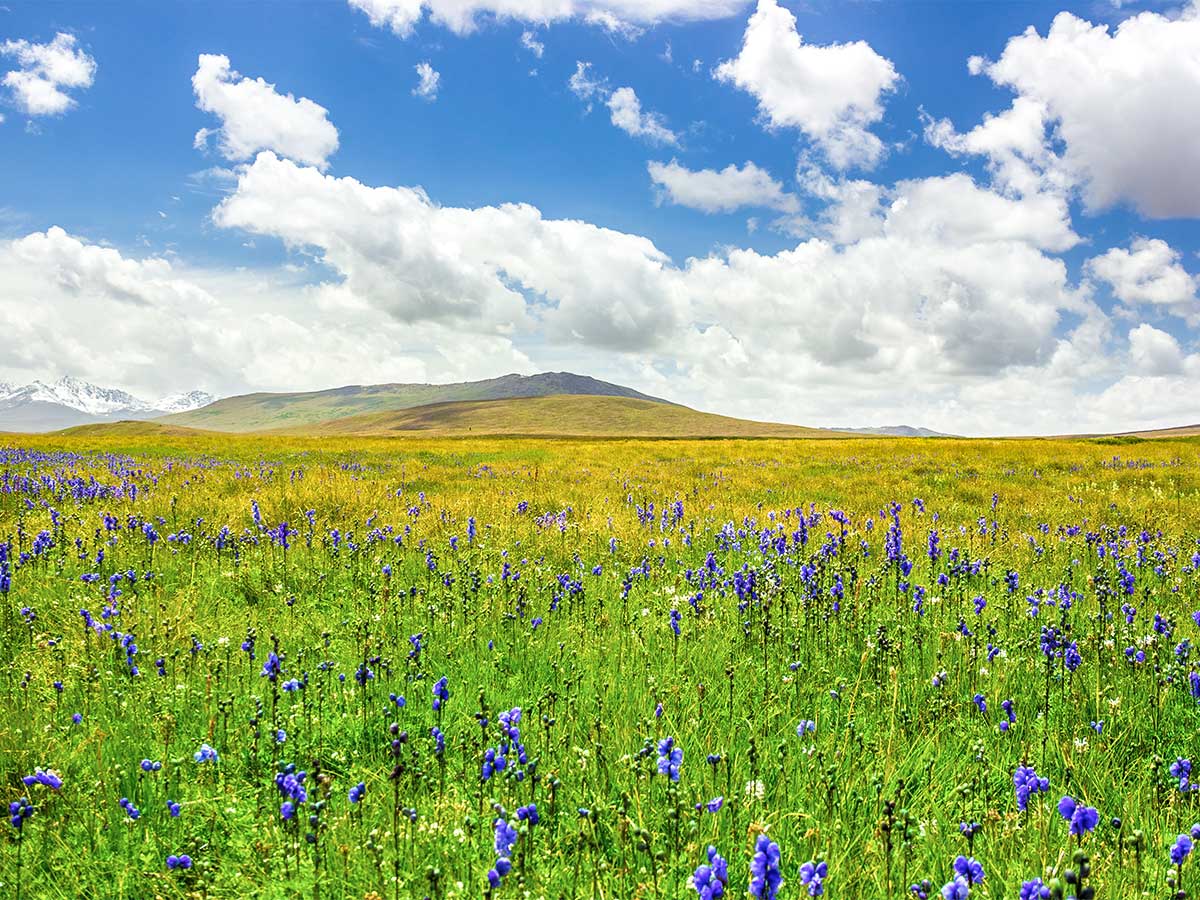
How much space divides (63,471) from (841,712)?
59.7 ft

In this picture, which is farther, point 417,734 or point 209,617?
point 209,617

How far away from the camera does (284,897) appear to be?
2.60m

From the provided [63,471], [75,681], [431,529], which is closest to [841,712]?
[75,681]

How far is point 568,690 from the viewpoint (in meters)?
4.23

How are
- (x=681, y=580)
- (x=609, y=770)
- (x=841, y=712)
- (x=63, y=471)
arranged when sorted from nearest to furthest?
(x=609, y=770)
(x=841, y=712)
(x=681, y=580)
(x=63, y=471)

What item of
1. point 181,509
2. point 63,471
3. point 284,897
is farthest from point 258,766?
point 63,471

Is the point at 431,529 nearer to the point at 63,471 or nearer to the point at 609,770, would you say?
the point at 609,770

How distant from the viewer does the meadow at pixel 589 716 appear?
2.69 m

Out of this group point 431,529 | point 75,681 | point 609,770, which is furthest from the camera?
point 431,529

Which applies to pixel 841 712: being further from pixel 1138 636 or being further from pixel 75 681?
pixel 75 681

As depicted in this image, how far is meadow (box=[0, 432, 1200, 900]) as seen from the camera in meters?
2.69

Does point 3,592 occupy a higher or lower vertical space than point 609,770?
higher

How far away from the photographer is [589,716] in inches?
158

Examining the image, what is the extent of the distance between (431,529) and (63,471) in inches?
448
